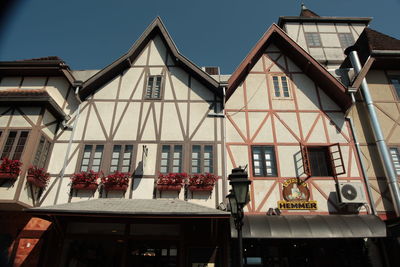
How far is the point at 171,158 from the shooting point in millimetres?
11383

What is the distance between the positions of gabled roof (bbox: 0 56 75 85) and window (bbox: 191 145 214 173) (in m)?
6.96

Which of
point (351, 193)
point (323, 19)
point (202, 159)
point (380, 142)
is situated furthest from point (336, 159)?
point (323, 19)

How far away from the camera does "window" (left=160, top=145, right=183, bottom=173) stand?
1125 cm

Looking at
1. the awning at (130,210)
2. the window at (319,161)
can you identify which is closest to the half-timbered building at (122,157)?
the awning at (130,210)

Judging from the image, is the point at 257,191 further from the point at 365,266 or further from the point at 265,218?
the point at 365,266

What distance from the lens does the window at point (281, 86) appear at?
42.8ft

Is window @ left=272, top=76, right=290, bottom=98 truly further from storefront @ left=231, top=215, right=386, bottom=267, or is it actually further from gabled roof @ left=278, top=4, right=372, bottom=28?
gabled roof @ left=278, top=4, right=372, bottom=28

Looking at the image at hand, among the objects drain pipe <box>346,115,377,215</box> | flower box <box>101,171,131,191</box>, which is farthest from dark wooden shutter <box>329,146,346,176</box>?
flower box <box>101,171,131,191</box>

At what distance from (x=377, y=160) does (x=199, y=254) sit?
882 cm

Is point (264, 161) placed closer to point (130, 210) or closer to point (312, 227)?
point (312, 227)

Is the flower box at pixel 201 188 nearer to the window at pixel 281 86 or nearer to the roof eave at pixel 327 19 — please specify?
the window at pixel 281 86

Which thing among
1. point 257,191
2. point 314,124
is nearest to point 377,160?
point 314,124

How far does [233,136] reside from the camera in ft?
39.2

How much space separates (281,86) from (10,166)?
12.2 meters
